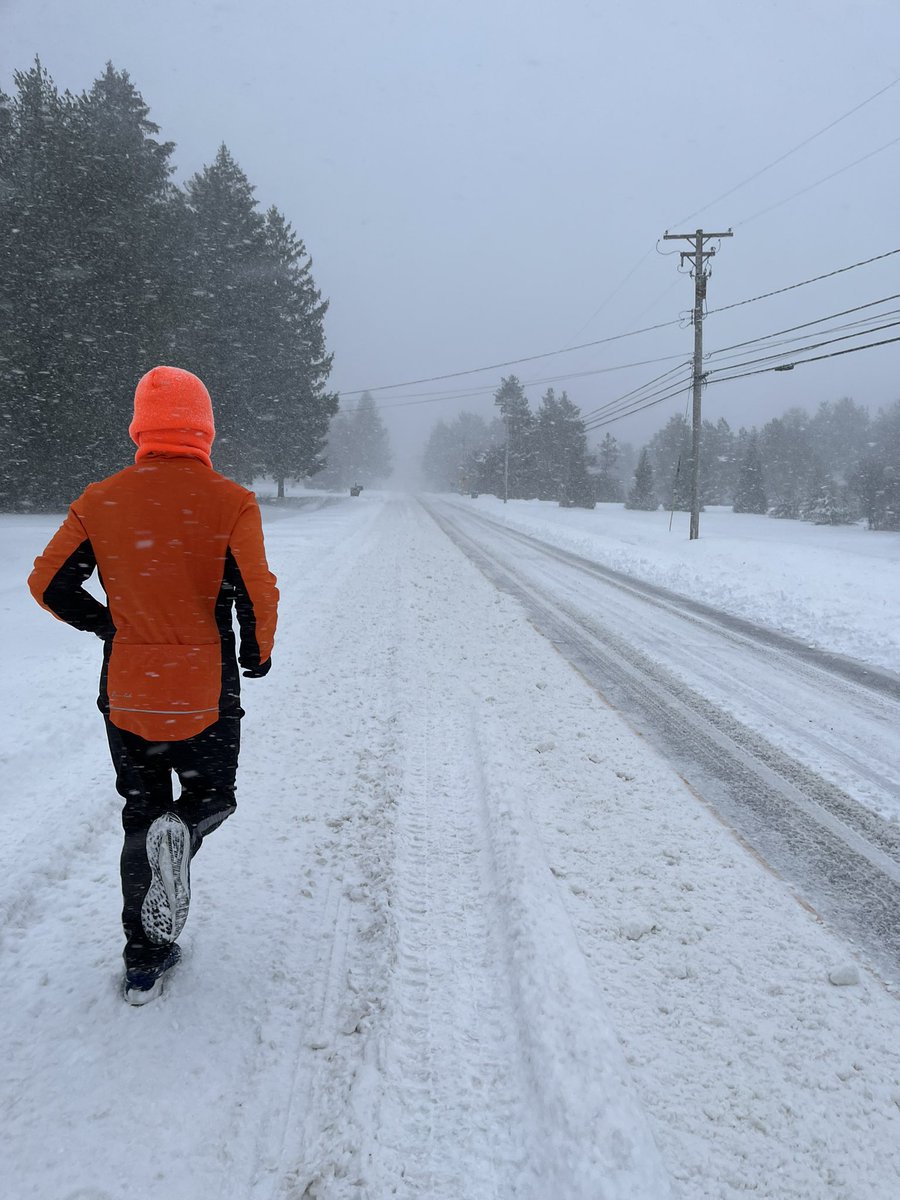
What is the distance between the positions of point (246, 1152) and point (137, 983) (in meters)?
0.70

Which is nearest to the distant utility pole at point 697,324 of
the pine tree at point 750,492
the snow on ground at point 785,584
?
the snow on ground at point 785,584

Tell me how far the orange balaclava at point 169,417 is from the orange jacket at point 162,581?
5 cm

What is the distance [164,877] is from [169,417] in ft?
4.82

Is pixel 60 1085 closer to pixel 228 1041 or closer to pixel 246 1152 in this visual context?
pixel 228 1041

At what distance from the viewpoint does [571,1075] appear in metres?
1.81

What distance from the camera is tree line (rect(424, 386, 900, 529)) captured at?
50.1 m

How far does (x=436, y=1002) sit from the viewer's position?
2100 mm

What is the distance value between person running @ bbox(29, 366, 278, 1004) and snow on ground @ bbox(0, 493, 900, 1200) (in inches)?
14.7

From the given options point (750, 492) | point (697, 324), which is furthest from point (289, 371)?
point (750, 492)

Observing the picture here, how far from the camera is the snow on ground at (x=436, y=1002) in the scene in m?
1.60

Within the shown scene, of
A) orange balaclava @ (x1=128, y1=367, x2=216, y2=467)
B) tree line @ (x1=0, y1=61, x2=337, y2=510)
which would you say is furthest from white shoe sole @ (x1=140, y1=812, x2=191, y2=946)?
tree line @ (x1=0, y1=61, x2=337, y2=510)

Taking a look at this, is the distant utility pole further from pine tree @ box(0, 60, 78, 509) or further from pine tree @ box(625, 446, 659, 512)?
pine tree @ box(625, 446, 659, 512)

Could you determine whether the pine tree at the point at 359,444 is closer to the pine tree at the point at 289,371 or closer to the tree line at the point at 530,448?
the tree line at the point at 530,448

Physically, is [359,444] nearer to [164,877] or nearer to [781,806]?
[781,806]
